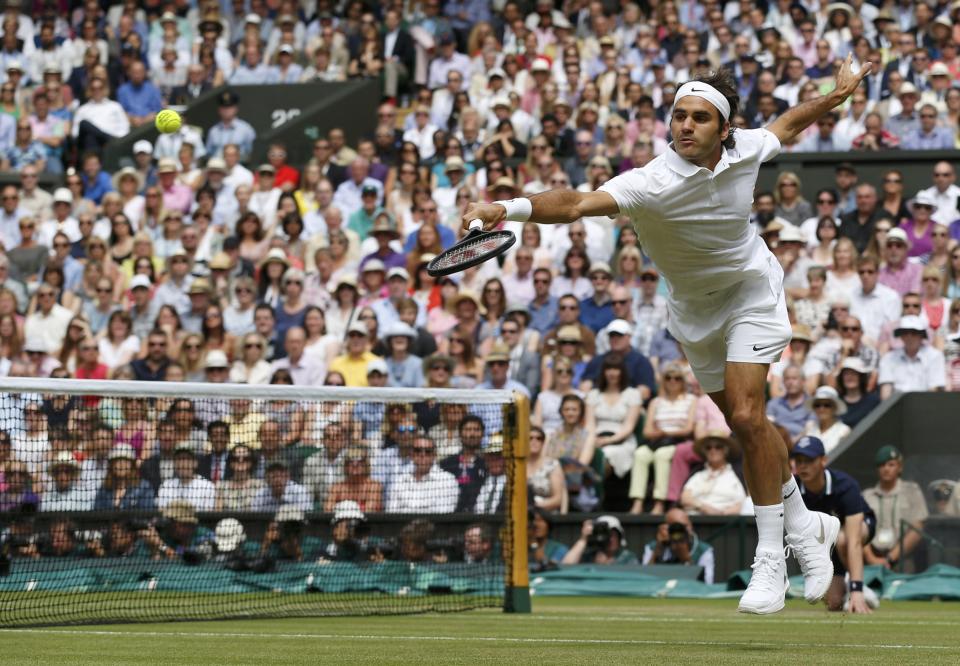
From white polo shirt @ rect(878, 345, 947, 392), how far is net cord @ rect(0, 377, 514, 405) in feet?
19.9

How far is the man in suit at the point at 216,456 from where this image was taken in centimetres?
1432

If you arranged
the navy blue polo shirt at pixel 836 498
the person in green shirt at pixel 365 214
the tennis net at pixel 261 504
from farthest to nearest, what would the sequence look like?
the person in green shirt at pixel 365 214 < the tennis net at pixel 261 504 < the navy blue polo shirt at pixel 836 498

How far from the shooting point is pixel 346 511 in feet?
47.0

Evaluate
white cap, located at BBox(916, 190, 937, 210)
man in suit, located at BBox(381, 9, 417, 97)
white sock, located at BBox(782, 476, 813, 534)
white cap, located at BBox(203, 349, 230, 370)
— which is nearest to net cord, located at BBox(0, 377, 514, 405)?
white sock, located at BBox(782, 476, 813, 534)

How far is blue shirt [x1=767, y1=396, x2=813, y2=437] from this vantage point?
16906mm

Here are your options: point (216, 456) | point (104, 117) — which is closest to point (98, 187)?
point (104, 117)

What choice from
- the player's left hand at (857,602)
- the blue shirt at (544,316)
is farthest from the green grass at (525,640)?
the blue shirt at (544,316)

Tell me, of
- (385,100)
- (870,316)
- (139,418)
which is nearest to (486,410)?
(139,418)

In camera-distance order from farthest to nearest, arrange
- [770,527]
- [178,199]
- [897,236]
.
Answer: [178,199], [897,236], [770,527]

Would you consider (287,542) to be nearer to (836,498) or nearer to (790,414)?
(836,498)

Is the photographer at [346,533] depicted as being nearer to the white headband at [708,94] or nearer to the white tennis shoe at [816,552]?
the white tennis shoe at [816,552]

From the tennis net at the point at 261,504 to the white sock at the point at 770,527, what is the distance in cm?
373

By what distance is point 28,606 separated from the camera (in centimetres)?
1216

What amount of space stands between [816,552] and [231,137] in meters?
17.0
